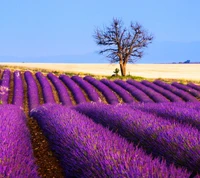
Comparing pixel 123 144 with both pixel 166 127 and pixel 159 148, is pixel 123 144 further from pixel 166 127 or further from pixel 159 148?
pixel 166 127

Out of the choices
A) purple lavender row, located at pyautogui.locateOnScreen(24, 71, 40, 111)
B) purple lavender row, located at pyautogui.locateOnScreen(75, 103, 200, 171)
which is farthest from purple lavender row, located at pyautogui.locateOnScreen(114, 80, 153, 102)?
purple lavender row, located at pyautogui.locateOnScreen(75, 103, 200, 171)

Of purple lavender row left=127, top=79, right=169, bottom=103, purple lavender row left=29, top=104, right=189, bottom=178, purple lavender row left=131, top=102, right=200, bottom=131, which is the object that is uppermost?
purple lavender row left=29, top=104, right=189, bottom=178

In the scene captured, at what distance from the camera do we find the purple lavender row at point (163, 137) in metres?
4.63

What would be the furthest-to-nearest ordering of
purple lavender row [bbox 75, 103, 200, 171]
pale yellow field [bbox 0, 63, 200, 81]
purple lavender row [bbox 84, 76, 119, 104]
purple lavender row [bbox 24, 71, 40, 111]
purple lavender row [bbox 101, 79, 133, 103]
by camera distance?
pale yellow field [bbox 0, 63, 200, 81]
purple lavender row [bbox 101, 79, 133, 103]
purple lavender row [bbox 84, 76, 119, 104]
purple lavender row [bbox 24, 71, 40, 111]
purple lavender row [bbox 75, 103, 200, 171]

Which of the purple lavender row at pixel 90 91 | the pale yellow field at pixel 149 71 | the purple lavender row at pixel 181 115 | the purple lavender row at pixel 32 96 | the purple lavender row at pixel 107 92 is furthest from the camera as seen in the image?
the pale yellow field at pixel 149 71

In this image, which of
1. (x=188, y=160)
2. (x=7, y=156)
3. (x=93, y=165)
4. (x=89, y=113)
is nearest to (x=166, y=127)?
(x=188, y=160)

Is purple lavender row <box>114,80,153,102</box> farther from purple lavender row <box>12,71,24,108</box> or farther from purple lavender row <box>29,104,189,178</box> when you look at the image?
purple lavender row <box>29,104,189,178</box>

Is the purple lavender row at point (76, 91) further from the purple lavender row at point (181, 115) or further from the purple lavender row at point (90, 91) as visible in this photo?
the purple lavender row at point (181, 115)

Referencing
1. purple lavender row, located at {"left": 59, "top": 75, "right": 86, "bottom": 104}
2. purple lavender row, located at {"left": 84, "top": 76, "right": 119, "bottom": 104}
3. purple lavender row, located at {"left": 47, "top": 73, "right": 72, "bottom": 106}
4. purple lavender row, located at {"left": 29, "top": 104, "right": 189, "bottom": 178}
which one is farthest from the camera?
purple lavender row, located at {"left": 84, "top": 76, "right": 119, "bottom": 104}

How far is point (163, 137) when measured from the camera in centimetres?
522

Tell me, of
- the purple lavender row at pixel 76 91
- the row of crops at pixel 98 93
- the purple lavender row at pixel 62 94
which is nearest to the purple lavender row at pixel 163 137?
the purple lavender row at pixel 62 94

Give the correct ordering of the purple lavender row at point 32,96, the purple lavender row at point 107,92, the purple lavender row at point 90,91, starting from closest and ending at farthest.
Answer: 1. the purple lavender row at point 32,96
2. the purple lavender row at point 107,92
3. the purple lavender row at point 90,91

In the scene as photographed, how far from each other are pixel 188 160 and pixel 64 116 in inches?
123

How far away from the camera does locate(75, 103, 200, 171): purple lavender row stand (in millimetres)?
4629
